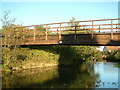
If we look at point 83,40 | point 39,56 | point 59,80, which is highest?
point 83,40

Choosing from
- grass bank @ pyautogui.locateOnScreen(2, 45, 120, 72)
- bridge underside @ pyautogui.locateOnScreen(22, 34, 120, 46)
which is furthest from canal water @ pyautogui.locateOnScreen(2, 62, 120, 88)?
bridge underside @ pyautogui.locateOnScreen(22, 34, 120, 46)

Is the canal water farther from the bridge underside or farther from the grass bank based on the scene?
the bridge underside

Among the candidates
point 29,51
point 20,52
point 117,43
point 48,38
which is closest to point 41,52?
point 29,51

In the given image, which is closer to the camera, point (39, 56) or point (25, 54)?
point (25, 54)

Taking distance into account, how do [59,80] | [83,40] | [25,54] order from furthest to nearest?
[25,54] → [59,80] → [83,40]

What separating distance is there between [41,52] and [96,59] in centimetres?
2430

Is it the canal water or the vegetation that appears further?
the vegetation

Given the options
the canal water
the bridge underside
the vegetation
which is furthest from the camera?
the vegetation

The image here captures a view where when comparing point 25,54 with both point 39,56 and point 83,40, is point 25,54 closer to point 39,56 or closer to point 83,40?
point 39,56

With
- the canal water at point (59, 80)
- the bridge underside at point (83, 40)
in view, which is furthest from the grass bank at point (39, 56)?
the bridge underside at point (83, 40)

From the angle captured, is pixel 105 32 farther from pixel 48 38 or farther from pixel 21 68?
pixel 21 68

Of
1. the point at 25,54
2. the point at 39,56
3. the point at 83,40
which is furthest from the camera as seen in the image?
the point at 39,56

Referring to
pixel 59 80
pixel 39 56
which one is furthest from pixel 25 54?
pixel 59 80

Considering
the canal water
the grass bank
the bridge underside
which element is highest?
the bridge underside
